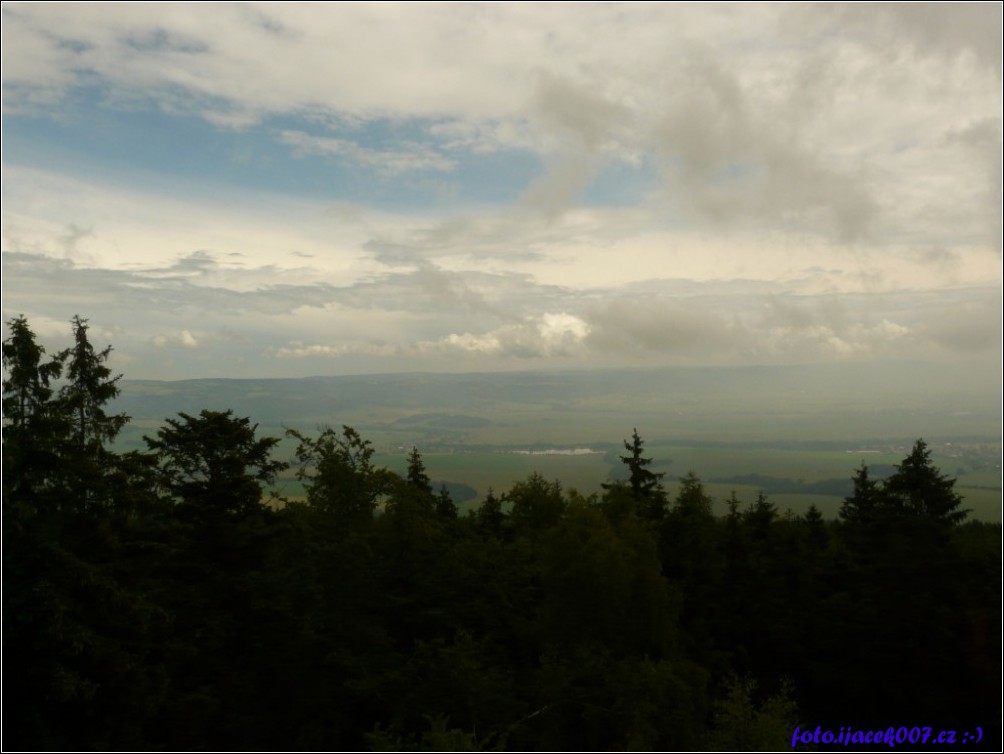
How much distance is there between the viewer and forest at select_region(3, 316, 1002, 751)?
1338 cm

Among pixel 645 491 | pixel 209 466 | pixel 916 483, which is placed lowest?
pixel 645 491

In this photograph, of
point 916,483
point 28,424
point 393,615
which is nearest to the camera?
point 28,424

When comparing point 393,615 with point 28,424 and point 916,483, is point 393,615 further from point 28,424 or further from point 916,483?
point 916,483

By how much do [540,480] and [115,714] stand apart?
2656 centimetres

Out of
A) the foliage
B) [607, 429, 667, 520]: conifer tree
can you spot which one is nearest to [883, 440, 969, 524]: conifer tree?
[607, 429, 667, 520]: conifer tree

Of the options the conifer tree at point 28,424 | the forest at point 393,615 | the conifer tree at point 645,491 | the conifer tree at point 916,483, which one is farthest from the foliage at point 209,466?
the conifer tree at point 916,483

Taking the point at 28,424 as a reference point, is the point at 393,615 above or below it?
below

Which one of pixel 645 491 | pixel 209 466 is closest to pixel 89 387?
pixel 209 466

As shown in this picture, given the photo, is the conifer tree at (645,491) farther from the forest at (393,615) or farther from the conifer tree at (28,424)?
the conifer tree at (28,424)

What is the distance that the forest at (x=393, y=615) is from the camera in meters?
13.4

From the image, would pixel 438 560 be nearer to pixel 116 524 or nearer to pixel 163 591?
pixel 163 591

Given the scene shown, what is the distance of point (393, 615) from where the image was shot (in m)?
20.0

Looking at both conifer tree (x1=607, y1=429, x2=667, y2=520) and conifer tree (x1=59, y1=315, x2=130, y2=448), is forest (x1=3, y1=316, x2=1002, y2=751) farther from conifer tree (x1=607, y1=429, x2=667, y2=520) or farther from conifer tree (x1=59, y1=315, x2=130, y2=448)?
conifer tree (x1=607, y1=429, x2=667, y2=520)

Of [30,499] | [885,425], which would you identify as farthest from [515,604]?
[885,425]
